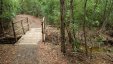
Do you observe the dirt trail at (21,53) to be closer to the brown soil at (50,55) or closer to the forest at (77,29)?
the brown soil at (50,55)

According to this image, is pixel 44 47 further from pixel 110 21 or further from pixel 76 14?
pixel 110 21

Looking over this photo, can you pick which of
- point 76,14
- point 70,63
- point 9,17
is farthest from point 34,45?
point 9,17

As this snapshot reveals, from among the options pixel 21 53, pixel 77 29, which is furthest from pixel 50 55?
pixel 77 29

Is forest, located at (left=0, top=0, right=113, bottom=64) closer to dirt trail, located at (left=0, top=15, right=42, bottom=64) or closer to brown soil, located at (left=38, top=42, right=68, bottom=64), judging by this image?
brown soil, located at (left=38, top=42, right=68, bottom=64)

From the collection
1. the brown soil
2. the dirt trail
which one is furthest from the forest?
the dirt trail

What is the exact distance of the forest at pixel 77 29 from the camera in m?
9.77

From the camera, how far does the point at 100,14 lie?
723 inches

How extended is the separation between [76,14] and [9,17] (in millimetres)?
5793

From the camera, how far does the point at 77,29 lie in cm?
1027

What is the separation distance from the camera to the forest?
385 inches

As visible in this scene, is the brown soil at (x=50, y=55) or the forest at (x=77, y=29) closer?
the brown soil at (x=50, y=55)

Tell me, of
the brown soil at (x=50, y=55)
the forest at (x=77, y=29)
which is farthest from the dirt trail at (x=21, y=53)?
the forest at (x=77, y=29)

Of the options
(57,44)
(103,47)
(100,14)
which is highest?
(100,14)

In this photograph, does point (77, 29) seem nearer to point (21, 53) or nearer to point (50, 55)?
point (50, 55)
